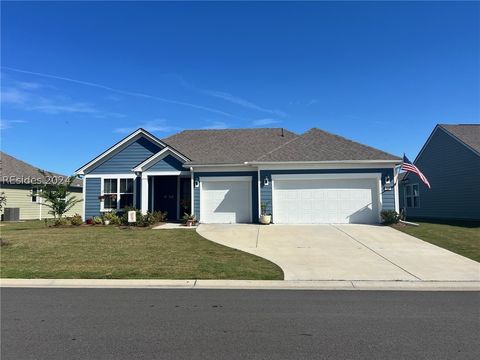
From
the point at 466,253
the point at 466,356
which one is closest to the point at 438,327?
the point at 466,356

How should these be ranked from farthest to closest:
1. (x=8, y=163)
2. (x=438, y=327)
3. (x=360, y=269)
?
1. (x=8, y=163)
2. (x=360, y=269)
3. (x=438, y=327)

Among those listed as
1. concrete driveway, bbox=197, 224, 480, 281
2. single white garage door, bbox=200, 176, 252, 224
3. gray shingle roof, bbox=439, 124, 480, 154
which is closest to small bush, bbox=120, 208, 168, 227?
single white garage door, bbox=200, 176, 252, 224

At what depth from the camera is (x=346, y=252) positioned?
12062 millimetres

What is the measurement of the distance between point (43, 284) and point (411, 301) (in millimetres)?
7788

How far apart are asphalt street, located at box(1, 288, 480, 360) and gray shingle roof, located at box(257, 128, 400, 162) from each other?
11735 millimetres

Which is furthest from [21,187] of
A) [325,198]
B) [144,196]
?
[325,198]

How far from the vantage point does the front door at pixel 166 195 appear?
21469mm

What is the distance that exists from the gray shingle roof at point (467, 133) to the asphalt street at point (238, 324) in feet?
60.3

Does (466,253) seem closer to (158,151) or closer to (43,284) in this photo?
(43,284)

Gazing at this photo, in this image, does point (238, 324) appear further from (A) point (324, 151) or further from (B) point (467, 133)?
(B) point (467, 133)

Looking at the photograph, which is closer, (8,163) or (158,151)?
(158,151)

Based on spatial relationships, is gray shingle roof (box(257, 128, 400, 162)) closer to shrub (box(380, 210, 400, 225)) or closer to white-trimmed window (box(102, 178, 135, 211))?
shrub (box(380, 210, 400, 225))

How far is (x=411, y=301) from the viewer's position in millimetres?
7168

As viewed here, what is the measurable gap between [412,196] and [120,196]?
73.3 feet
